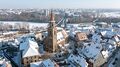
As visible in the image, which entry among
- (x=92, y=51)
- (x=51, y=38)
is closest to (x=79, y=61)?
(x=92, y=51)

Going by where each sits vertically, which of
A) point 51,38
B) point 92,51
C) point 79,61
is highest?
point 51,38

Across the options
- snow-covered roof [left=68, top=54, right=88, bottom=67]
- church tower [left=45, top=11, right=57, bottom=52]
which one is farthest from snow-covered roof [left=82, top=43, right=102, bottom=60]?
church tower [left=45, top=11, right=57, bottom=52]

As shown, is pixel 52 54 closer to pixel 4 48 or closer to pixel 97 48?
pixel 97 48

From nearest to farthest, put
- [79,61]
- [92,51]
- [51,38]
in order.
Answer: [79,61] < [92,51] < [51,38]

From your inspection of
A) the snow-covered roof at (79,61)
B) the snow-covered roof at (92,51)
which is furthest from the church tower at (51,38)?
the snow-covered roof at (79,61)

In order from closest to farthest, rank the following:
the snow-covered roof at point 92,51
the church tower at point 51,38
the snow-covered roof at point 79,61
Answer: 1. the snow-covered roof at point 79,61
2. the snow-covered roof at point 92,51
3. the church tower at point 51,38

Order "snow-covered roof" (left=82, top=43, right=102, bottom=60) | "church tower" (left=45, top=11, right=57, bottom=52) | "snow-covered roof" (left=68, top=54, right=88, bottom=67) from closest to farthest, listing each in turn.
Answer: "snow-covered roof" (left=68, top=54, right=88, bottom=67) < "snow-covered roof" (left=82, top=43, right=102, bottom=60) < "church tower" (left=45, top=11, right=57, bottom=52)

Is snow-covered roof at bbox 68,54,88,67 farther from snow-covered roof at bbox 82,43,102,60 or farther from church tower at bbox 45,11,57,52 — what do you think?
church tower at bbox 45,11,57,52

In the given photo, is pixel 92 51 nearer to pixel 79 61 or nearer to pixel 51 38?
pixel 79 61

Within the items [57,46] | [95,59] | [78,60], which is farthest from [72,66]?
[57,46]

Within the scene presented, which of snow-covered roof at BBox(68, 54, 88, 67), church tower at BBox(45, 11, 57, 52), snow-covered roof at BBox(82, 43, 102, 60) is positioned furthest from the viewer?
church tower at BBox(45, 11, 57, 52)

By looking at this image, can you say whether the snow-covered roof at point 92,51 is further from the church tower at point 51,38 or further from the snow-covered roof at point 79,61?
the church tower at point 51,38
